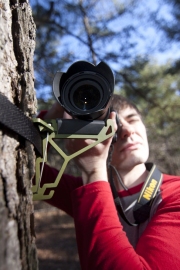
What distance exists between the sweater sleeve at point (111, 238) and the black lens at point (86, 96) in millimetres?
319

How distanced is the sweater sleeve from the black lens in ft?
1.05

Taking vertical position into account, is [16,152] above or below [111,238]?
above

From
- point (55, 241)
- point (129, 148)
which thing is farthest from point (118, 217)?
point (55, 241)

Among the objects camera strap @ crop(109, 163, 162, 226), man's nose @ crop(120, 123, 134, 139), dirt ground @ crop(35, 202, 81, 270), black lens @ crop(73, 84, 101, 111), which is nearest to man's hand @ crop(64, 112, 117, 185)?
black lens @ crop(73, 84, 101, 111)

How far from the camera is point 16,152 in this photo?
64 centimetres

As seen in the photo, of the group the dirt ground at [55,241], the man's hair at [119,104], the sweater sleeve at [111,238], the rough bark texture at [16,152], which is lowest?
the dirt ground at [55,241]

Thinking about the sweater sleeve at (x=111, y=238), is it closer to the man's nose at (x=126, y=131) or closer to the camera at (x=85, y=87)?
the camera at (x=85, y=87)

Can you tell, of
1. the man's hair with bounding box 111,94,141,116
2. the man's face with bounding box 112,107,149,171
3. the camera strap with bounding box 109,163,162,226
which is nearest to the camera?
the camera strap with bounding box 109,163,162,226

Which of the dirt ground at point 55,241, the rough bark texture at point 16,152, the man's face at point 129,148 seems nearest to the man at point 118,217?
the man's face at point 129,148

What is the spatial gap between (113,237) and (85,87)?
56 cm

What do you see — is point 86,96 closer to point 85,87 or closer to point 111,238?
point 85,87

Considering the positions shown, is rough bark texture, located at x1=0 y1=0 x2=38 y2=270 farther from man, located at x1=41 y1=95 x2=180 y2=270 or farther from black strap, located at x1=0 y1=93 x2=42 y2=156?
man, located at x1=41 y1=95 x2=180 y2=270

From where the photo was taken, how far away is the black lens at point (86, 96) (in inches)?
38.7

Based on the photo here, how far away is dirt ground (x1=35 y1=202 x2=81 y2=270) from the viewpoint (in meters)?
5.94
